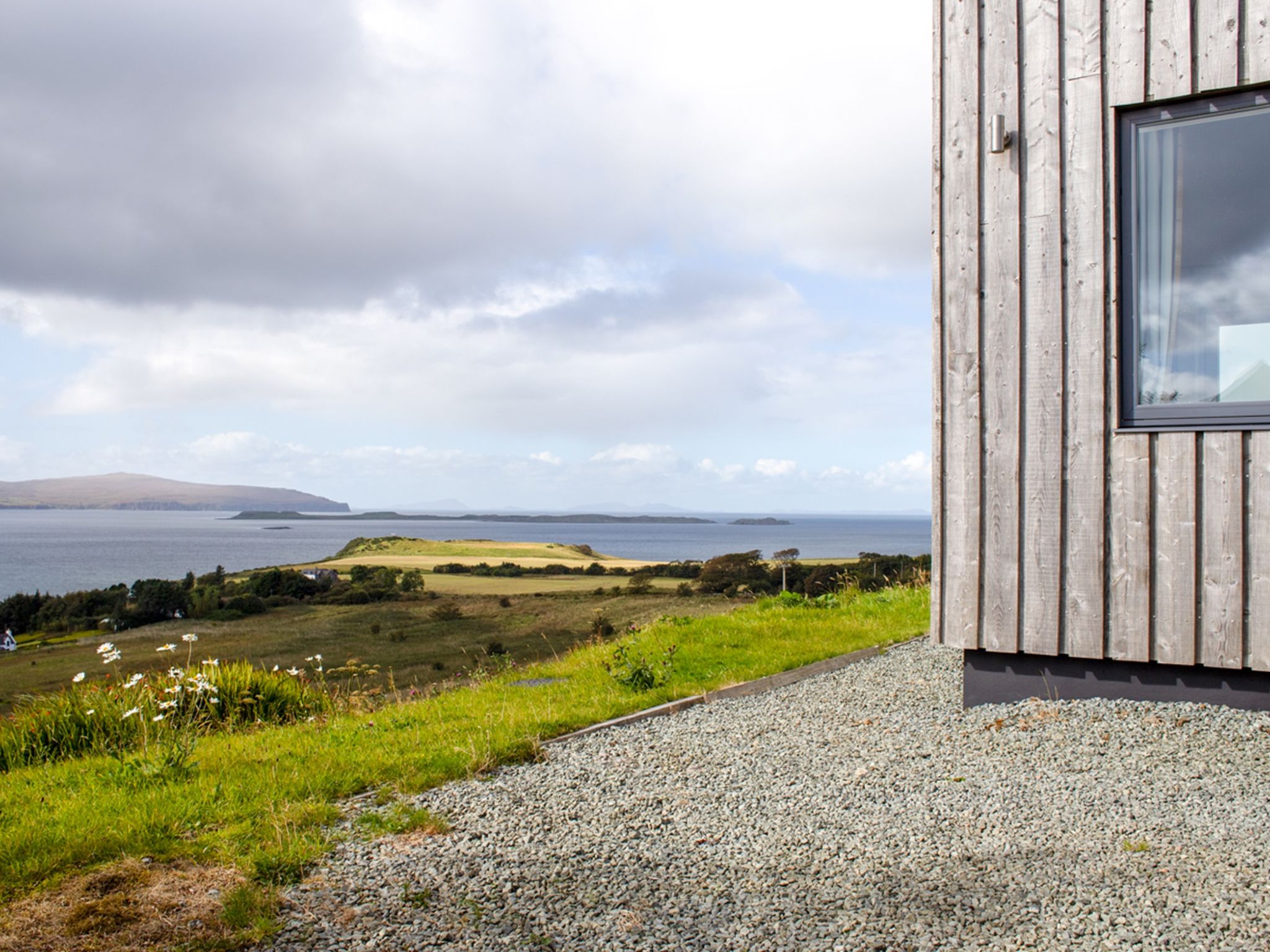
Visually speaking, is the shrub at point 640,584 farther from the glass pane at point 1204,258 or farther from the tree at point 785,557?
the glass pane at point 1204,258

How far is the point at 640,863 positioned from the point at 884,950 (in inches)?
32.8

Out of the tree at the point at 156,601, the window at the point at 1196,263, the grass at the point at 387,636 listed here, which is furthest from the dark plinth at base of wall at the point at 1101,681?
the tree at the point at 156,601

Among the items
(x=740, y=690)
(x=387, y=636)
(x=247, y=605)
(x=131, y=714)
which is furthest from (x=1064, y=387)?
(x=247, y=605)

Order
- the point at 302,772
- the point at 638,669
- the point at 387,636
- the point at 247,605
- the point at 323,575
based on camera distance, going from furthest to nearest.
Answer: the point at 323,575 → the point at 247,605 → the point at 387,636 → the point at 638,669 → the point at 302,772

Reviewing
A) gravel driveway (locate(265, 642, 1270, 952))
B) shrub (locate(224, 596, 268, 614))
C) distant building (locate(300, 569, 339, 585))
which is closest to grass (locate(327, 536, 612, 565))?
distant building (locate(300, 569, 339, 585))

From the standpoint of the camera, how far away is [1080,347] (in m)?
4.05

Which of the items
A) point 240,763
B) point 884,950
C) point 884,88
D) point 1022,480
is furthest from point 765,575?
point 884,950

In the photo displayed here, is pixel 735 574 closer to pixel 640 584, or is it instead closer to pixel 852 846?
pixel 640 584

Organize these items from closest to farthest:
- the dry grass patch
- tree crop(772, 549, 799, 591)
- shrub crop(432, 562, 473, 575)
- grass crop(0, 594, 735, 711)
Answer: the dry grass patch → grass crop(0, 594, 735, 711) → tree crop(772, 549, 799, 591) → shrub crop(432, 562, 473, 575)

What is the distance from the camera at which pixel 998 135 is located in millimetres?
4160

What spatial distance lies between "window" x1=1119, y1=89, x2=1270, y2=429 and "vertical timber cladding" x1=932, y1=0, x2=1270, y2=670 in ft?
0.32

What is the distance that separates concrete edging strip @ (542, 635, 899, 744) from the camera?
4.34 meters

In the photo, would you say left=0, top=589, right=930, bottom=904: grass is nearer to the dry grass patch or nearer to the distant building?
the dry grass patch

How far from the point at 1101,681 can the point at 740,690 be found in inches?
79.6
